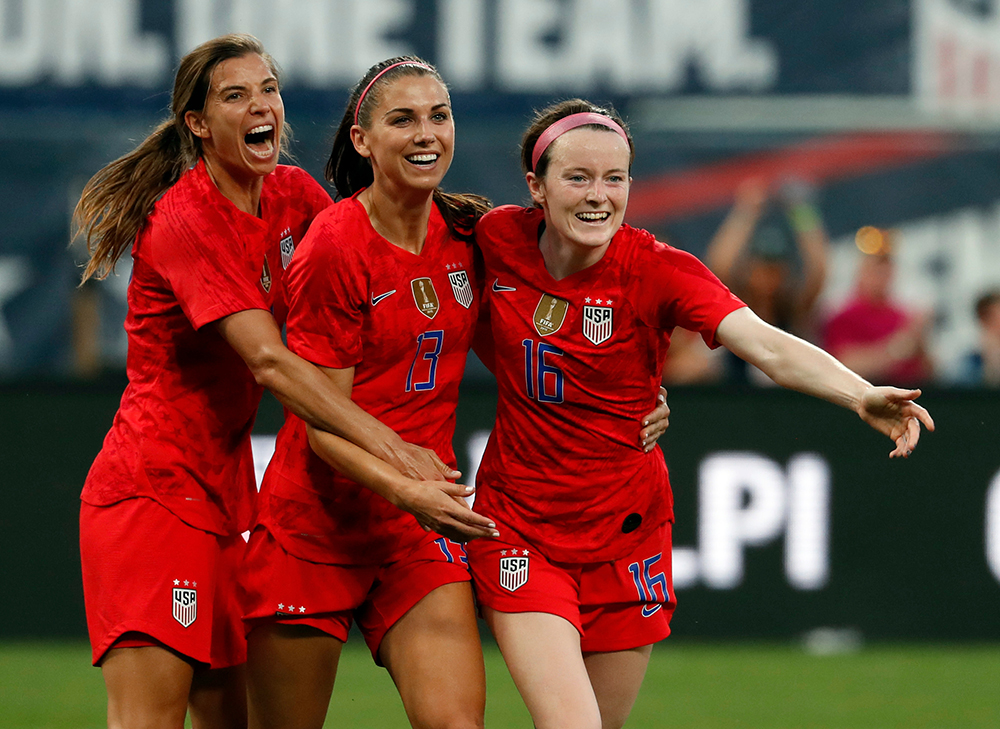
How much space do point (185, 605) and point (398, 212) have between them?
1246mm

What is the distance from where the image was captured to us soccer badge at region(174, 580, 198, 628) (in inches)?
149

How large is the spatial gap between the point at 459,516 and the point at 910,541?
4577 millimetres

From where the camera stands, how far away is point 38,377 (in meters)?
7.52

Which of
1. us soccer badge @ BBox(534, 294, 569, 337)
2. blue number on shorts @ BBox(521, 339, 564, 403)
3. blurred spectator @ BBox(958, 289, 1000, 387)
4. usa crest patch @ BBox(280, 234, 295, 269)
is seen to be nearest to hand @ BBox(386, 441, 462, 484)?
blue number on shorts @ BBox(521, 339, 564, 403)

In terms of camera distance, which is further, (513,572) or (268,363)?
(513,572)

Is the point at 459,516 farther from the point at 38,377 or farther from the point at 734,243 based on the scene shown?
the point at 734,243

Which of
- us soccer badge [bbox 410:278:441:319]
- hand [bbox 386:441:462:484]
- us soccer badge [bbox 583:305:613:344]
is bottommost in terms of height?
hand [bbox 386:441:462:484]

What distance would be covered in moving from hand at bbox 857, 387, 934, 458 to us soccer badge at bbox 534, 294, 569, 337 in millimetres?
883

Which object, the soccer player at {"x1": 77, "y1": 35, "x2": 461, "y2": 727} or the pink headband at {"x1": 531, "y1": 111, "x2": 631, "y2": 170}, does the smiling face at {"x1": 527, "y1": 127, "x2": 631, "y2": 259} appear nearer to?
the pink headband at {"x1": 531, "y1": 111, "x2": 631, "y2": 170}

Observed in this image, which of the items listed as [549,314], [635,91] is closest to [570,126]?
[549,314]

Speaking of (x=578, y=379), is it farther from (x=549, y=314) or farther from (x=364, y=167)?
(x=364, y=167)

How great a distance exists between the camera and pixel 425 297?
388 centimetres

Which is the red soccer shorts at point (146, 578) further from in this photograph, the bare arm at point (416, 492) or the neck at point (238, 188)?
the neck at point (238, 188)

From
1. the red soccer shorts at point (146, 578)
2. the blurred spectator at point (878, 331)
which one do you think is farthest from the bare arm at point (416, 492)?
the blurred spectator at point (878, 331)
